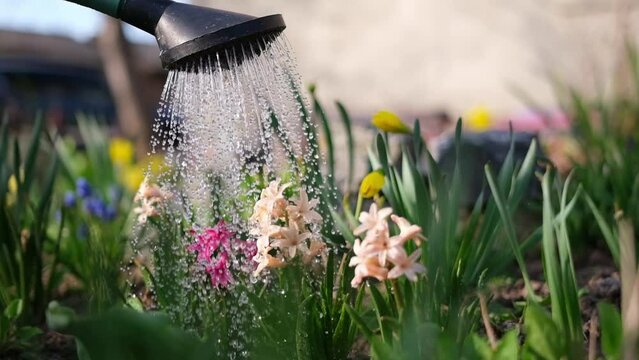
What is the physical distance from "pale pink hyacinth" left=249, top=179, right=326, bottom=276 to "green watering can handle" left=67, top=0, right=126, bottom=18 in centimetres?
46

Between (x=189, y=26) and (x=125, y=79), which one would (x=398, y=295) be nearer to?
(x=189, y=26)

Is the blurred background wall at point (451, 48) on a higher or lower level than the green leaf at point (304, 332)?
higher

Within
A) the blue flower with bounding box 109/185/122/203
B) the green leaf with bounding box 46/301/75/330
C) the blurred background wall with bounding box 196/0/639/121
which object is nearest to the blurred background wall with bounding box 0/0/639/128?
the blurred background wall with bounding box 196/0/639/121

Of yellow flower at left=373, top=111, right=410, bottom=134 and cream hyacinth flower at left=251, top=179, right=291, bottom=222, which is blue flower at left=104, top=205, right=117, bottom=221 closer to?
yellow flower at left=373, top=111, right=410, bottom=134

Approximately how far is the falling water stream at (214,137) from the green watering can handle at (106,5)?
167 mm

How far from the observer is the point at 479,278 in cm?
166

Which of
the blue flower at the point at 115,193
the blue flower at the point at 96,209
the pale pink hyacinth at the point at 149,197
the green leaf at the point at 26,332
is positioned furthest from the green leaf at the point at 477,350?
the blue flower at the point at 115,193

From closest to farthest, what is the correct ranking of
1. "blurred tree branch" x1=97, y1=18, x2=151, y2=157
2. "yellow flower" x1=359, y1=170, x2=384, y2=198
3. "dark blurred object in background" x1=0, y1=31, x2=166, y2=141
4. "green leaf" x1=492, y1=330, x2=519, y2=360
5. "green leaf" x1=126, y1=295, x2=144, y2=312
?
"green leaf" x1=492, y1=330, x2=519, y2=360, "yellow flower" x1=359, y1=170, x2=384, y2=198, "green leaf" x1=126, y1=295, x2=144, y2=312, "blurred tree branch" x1=97, y1=18, x2=151, y2=157, "dark blurred object in background" x1=0, y1=31, x2=166, y2=141

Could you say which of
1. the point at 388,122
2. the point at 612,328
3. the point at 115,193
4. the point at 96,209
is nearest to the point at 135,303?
the point at 388,122

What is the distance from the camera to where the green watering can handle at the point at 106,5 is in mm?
1627

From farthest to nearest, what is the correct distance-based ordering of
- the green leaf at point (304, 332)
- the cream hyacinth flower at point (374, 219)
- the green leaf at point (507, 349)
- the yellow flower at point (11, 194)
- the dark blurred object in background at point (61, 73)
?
1. the dark blurred object in background at point (61, 73)
2. the yellow flower at point (11, 194)
3. the green leaf at point (304, 332)
4. the cream hyacinth flower at point (374, 219)
5. the green leaf at point (507, 349)

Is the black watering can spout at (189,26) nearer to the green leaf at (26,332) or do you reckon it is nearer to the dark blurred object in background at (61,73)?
the green leaf at (26,332)

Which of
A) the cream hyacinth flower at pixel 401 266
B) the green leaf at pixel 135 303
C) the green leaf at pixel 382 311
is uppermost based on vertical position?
the cream hyacinth flower at pixel 401 266

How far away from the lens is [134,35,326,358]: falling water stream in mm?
1628
